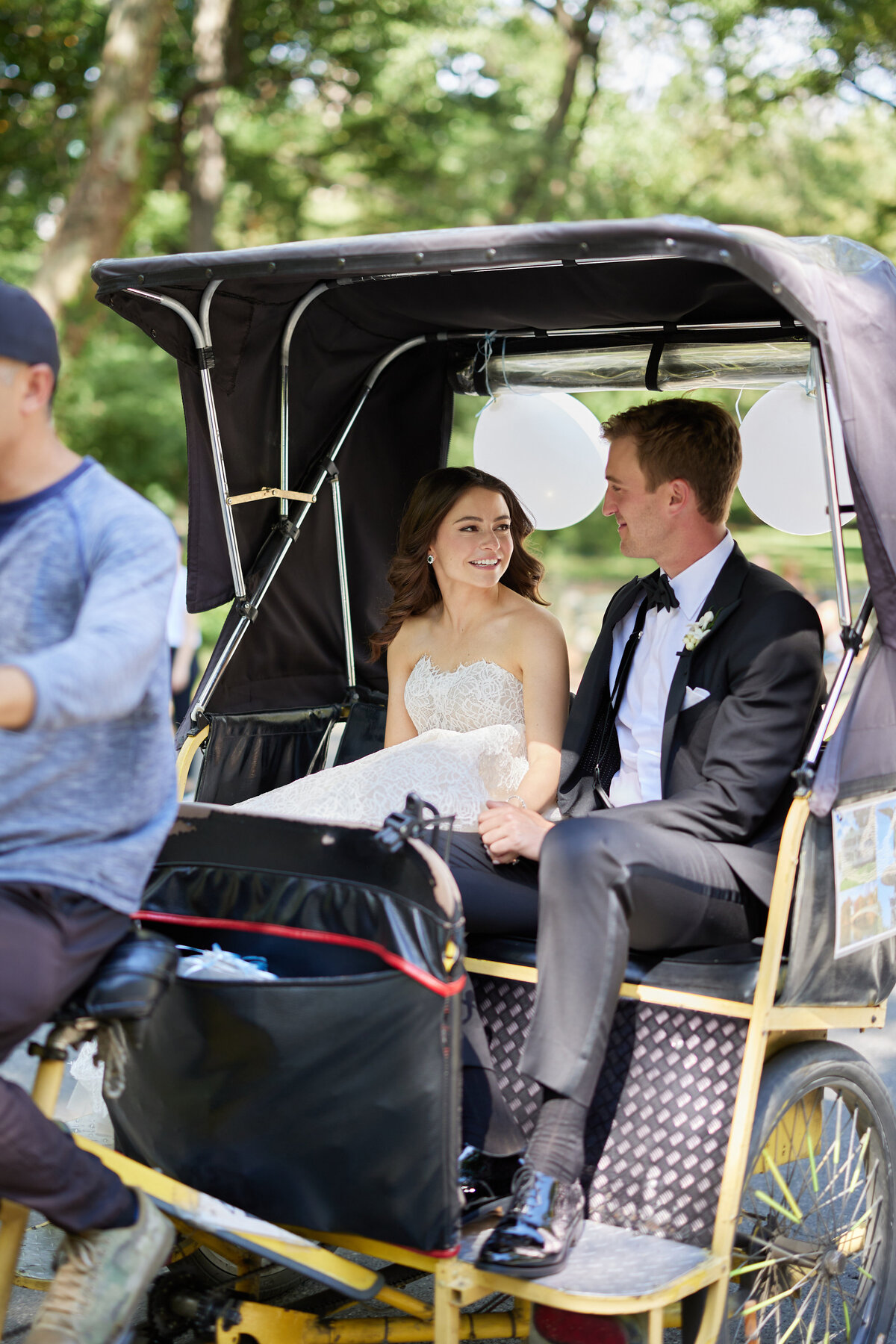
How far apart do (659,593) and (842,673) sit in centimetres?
68

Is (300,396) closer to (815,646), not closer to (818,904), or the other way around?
(815,646)

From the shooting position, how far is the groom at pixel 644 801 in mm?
2344

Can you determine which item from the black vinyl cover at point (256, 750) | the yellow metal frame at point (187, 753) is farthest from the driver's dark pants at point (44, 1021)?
the black vinyl cover at point (256, 750)

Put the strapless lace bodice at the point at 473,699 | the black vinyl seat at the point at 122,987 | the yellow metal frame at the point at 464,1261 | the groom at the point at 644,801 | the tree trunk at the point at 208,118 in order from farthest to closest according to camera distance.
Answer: the tree trunk at the point at 208,118, the strapless lace bodice at the point at 473,699, the groom at the point at 644,801, the yellow metal frame at the point at 464,1261, the black vinyl seat at the point at 122,987

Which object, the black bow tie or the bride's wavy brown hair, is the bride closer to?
the bride's wavy brown hair

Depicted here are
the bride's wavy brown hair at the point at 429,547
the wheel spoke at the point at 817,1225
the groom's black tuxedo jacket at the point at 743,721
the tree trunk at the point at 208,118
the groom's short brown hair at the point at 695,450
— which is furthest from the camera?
the tree trunk at the point at 208,118

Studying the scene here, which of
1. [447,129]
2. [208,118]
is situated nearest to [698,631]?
[208,118]

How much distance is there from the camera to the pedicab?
2129 millimetres

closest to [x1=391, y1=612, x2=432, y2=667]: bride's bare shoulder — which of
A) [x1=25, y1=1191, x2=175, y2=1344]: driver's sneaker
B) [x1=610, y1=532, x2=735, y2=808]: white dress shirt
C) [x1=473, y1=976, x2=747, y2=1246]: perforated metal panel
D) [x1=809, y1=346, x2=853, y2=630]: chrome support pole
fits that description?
[x1=610, y1=532, x2=735, y2=808]: white dress shirt

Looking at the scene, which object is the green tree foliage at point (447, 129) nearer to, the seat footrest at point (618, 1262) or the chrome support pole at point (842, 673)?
the chrome support pole at point (842, 673)

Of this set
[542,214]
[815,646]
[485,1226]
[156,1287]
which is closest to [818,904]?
[815,646]

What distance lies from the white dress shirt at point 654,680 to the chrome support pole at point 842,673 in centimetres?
50

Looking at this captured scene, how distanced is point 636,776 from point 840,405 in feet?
3.68

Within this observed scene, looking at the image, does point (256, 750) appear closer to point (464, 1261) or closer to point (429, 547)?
point (429, 547)
